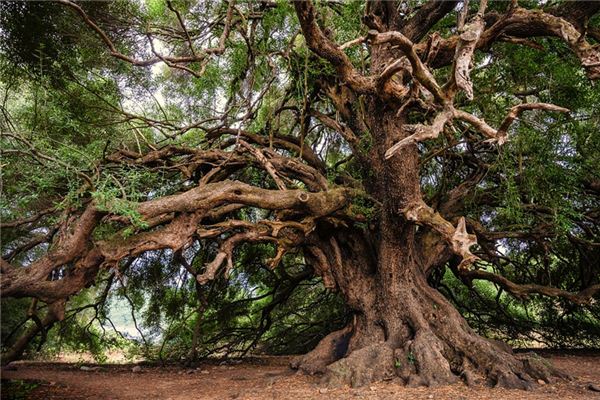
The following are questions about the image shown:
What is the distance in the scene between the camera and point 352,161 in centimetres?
702

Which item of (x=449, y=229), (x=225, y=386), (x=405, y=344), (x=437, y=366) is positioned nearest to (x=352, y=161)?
(x=449, y=229)

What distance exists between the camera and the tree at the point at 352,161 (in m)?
4.09

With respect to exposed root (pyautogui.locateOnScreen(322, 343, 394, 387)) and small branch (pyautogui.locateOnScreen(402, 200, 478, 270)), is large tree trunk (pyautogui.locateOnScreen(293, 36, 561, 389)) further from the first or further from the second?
small branch (pyautogui.locateOnScreen(402, 200, 478, 270))

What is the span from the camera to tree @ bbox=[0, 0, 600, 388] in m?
4.09

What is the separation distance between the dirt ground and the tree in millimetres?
293

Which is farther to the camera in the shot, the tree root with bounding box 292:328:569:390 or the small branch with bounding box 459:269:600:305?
the small branch with bounding box 459:269:600:305

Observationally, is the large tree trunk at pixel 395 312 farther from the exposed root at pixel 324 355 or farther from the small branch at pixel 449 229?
the small branch at pixel 449 229

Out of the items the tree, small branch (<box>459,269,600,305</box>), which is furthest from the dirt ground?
small branch (<box>459,269,600,305</box>)

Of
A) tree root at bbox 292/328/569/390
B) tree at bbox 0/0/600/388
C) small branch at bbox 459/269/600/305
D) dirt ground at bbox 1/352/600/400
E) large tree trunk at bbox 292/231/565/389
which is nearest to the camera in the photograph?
tree at bbox 0/0/600/388

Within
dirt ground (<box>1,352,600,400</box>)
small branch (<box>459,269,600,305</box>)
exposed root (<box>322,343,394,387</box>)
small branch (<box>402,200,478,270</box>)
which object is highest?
small branch (<box>402,200,478,270</box>)

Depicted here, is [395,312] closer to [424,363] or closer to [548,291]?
[424,363]

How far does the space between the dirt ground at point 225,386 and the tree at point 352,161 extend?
29cm

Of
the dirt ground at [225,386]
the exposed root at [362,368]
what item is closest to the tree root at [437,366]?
the exposed root at [362,368]

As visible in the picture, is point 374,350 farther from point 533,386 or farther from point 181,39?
point 181,39
